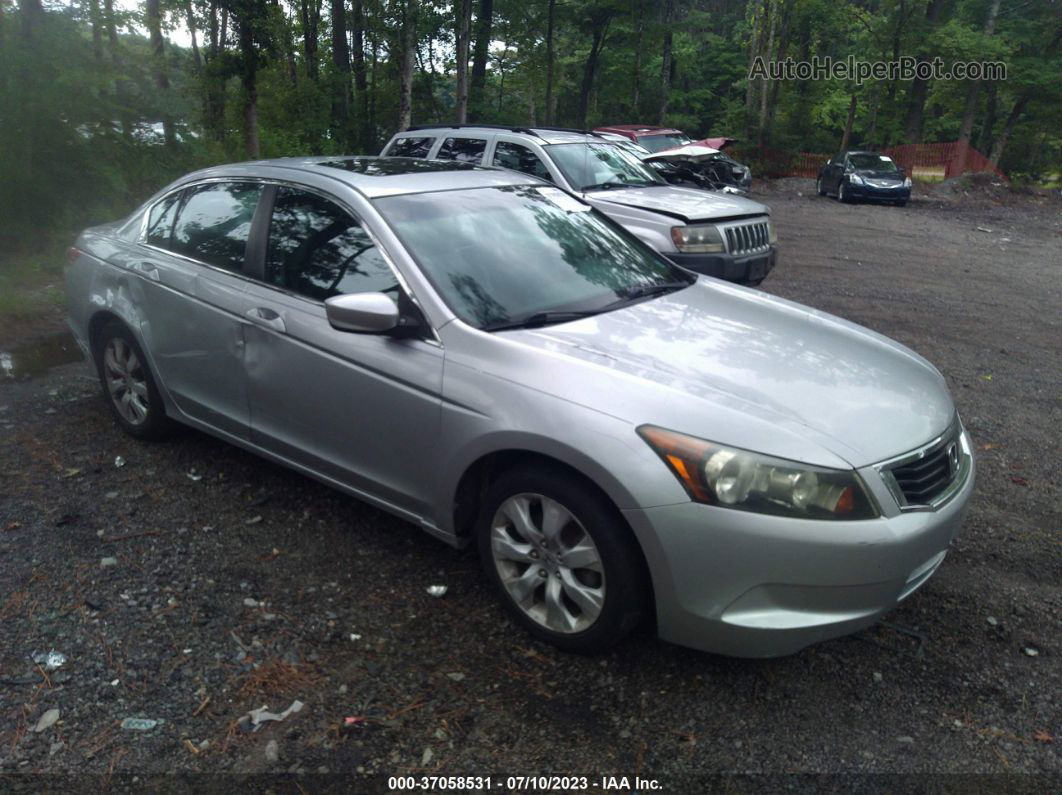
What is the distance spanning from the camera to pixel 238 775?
2.73 m

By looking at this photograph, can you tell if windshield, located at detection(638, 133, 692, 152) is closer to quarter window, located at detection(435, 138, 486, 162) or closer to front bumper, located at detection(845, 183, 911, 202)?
front bumper, located at detection(845, 183, 911, 202)

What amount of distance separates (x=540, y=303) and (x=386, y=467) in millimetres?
962

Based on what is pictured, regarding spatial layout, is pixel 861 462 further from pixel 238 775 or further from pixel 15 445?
pixel 15 445

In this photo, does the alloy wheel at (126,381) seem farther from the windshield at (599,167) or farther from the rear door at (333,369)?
the windshield at (599,167)

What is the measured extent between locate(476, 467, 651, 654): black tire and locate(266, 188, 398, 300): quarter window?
109cm

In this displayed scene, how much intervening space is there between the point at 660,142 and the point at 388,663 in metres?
16.3

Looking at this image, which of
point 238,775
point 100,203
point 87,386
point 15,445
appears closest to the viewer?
point 238,775

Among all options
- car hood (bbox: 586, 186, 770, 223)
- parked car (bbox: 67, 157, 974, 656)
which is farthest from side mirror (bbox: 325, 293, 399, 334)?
car hood (bbox: 586, 186, 770, 223)

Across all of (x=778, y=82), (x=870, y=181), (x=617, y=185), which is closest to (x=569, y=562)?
(x=617, y=185)

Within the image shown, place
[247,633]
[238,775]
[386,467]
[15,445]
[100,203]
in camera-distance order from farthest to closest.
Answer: [100,203] < [15,445] < [386,467] < [247,633] < [238,775]

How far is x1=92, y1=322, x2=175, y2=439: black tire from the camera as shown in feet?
16.1

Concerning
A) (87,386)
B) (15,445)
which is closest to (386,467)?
(15,445)

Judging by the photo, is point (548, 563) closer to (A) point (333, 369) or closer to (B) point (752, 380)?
(B) point (752, 380)

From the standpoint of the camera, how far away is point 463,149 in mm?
9469
